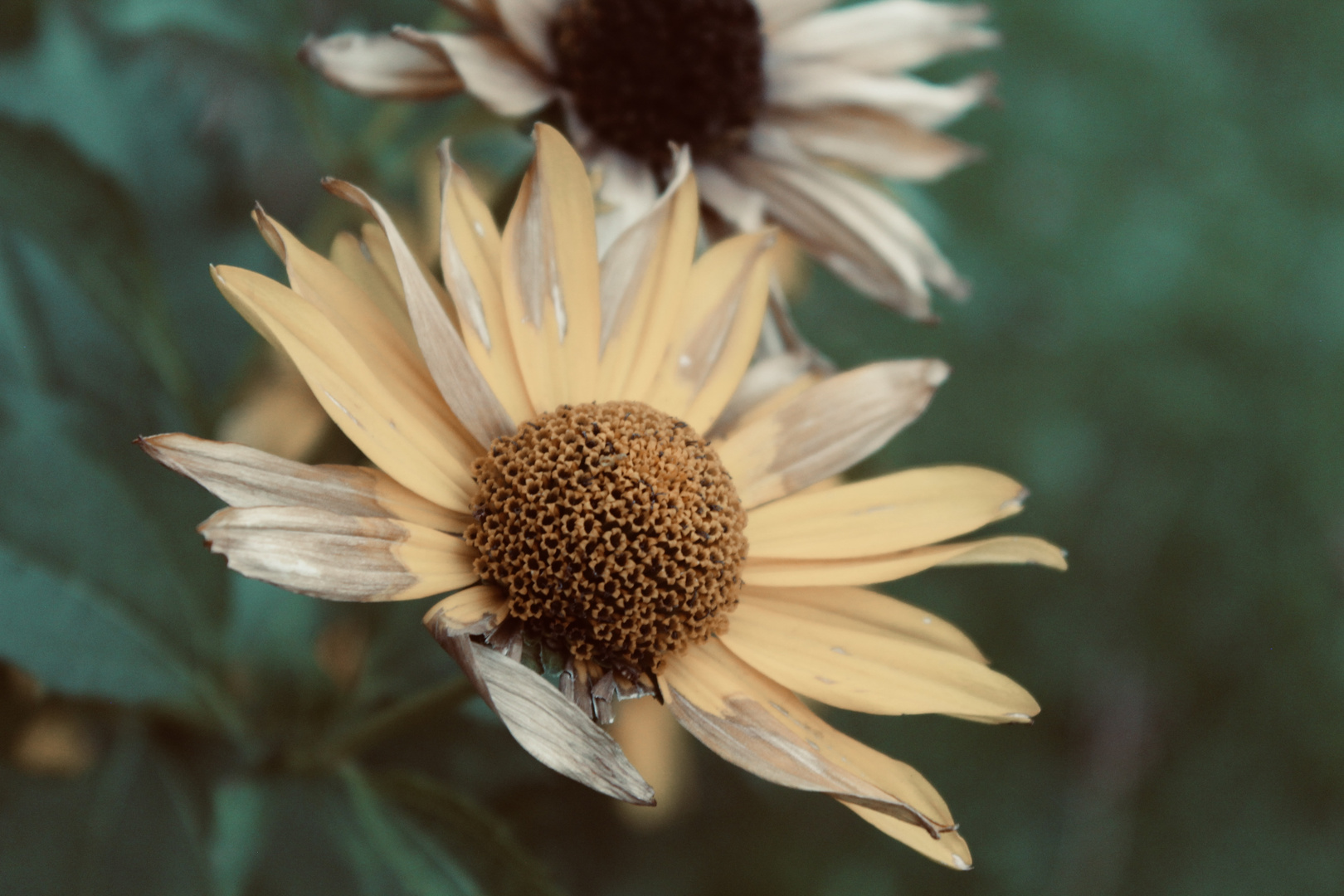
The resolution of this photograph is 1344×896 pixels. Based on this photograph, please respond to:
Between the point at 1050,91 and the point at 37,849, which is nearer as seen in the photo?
the point at 37,849

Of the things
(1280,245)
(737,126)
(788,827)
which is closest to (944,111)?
(737,126)

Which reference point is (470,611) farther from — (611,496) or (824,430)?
(824,430)

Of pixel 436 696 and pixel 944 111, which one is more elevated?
pixel 944 111

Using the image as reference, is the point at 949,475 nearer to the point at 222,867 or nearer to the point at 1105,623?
the point at 222,867

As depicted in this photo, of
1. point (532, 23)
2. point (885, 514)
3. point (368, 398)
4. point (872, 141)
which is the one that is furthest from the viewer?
point (872, 141)

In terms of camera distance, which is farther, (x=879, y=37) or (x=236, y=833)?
(x=879, y=37)

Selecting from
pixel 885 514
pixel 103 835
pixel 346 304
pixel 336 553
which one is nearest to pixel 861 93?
pixel 885 514

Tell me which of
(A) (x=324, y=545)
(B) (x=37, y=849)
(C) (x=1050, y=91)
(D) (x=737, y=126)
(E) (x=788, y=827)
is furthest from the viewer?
(C) (x=1050, y=91)
